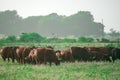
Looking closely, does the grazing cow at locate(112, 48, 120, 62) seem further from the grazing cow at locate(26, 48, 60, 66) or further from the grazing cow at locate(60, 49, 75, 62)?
the grazing cow at locate(26, 48, 60, 66)

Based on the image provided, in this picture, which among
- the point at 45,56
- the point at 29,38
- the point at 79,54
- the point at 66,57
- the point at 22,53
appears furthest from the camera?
the point at 29,38

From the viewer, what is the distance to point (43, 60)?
72.9ft

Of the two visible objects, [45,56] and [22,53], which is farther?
[22,53]

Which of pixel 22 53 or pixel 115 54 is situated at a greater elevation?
pixel 22 53

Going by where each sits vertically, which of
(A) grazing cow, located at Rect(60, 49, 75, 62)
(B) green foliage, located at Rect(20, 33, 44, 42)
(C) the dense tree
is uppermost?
(C) the dense tree

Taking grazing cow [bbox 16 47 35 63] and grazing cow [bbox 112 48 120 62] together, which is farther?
grazing cow [bbox 112 48 120 62]

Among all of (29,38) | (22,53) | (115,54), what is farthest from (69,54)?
(29,38)

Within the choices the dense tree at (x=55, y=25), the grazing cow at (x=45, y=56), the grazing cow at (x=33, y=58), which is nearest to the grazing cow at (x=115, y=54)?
the grazing cow at (x=45, y=56)

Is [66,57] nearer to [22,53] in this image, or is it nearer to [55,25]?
[22,53]

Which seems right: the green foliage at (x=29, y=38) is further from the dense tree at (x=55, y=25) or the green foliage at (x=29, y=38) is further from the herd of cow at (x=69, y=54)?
the dense tree at (x=55, y=25)

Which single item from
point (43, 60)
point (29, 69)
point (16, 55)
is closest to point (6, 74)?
point (29, 69)

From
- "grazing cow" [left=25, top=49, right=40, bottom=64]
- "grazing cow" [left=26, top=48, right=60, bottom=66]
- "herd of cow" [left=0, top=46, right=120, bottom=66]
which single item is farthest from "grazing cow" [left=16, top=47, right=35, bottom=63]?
"grazing cow" [left=26, top=48, right=60, bottom=66]

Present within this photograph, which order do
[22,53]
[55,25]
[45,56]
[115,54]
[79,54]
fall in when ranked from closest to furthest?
[45,56], [22,53], [79,54], [115,54], [55,25]

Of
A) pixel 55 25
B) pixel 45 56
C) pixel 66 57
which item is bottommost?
pixel 66 57
